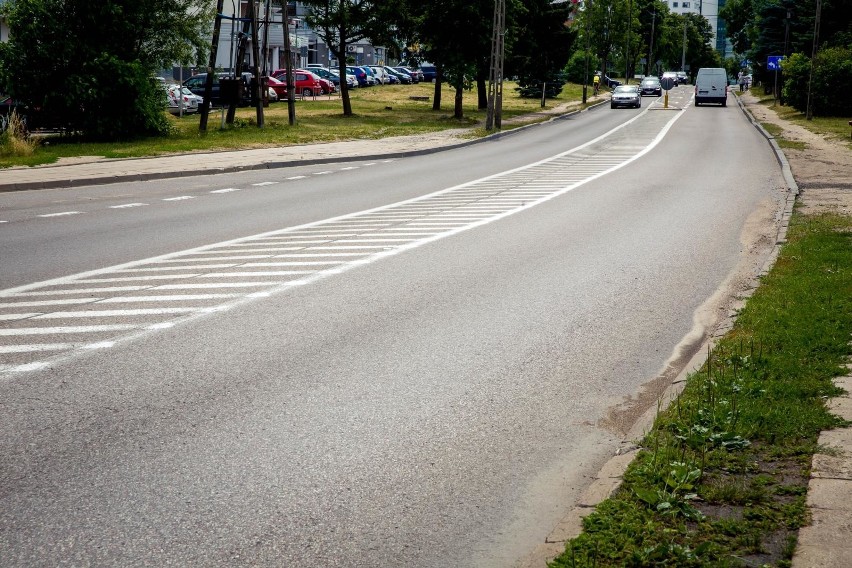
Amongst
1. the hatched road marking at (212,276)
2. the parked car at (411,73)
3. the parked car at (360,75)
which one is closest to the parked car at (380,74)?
the parked car at (360,75)

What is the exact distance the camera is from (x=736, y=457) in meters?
5.02

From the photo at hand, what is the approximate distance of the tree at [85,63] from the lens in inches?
1127

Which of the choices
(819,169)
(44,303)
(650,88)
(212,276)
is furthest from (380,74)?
(44,303)

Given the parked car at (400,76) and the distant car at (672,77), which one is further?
the distant car at (672,77)

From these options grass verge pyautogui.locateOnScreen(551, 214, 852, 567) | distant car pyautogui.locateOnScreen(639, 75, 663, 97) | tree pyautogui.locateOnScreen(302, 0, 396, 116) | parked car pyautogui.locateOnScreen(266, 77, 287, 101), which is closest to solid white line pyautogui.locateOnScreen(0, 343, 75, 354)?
grass verge pyautogui.locateOnScreen(551, 214, 852, 567)

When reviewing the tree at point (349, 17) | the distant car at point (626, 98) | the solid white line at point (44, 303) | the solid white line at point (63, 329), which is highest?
the tree at point (349, 17)

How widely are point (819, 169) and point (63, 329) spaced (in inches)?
862

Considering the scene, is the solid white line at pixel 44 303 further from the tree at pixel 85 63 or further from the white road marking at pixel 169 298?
the tree at pixel 85 63

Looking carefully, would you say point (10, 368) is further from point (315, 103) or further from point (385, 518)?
point (315, 103)

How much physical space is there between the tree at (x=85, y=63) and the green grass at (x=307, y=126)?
823mm

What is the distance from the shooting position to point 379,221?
1482 cm

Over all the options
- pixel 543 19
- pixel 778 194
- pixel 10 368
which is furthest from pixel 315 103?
pixel 10 368

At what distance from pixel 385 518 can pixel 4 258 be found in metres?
8.22

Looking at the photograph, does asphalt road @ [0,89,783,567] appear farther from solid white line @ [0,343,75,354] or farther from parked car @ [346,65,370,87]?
parked car @ [346,65,370,87]
